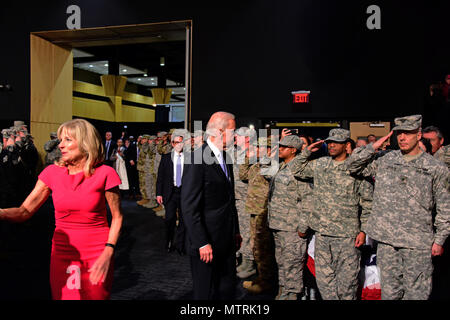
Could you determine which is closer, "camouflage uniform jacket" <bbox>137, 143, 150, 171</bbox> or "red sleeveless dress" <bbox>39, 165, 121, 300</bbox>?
"red sleeveless dress" <bbox>39, 165, 121, 300</bbox>

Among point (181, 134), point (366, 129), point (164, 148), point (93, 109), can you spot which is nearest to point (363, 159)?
point (181, 134)

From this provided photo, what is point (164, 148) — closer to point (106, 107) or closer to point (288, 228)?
point (288, 228)

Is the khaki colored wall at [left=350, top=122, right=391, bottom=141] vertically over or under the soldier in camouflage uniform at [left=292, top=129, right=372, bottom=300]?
over

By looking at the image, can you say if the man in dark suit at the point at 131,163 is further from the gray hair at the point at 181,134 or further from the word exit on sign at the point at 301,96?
the word exit on sign at the point at 301,96

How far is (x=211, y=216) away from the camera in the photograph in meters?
2.33

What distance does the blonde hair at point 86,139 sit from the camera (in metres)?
1.97

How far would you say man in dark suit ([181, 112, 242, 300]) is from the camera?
2.25 metres

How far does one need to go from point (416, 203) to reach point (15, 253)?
471 centimetres

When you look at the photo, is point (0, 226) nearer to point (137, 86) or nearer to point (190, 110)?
point (190, 110)

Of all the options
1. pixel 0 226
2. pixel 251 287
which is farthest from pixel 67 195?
pixel 0 226

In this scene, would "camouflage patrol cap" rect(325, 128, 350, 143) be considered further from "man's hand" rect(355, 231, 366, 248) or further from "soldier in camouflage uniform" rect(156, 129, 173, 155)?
"soldier in camouflage uniform" rect(156, 129, 173, 155)

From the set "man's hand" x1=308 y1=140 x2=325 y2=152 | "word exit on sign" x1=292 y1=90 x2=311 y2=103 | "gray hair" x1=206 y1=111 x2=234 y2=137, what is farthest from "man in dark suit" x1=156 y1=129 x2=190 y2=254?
"word exit on sign" x1=292 y1=90 x2=311 y2=103

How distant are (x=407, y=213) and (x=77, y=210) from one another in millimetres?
2305

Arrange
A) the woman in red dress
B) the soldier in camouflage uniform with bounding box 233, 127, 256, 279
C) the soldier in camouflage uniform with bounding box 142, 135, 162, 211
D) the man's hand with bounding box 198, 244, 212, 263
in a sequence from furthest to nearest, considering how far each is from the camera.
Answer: the soldier in camouflage uniform with bounding box 142, 135, 162, 211, the soldier in camouflage uniform with bounding box 233, 127, 256, 279, the man's hand with bounding box 198, 244, 212, 263, the woman in red dress
